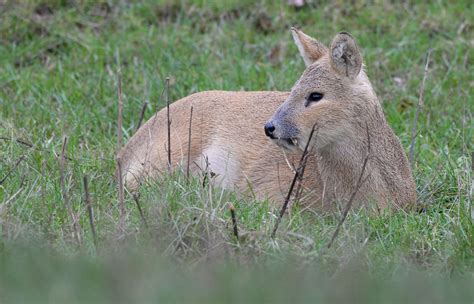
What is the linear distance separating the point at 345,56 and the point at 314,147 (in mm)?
537

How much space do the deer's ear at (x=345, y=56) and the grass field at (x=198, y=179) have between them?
32.7 inches

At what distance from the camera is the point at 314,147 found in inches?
229

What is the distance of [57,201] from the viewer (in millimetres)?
5395

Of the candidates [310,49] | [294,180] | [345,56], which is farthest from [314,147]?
[294,180]

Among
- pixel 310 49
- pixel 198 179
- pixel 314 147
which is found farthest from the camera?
pixel 310 49

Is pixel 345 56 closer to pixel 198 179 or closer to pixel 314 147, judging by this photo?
pixel 314 147

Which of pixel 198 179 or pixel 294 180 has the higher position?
pixel 294 180

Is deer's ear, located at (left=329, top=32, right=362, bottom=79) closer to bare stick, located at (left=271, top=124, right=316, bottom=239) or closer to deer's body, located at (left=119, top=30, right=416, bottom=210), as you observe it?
deer's body, located at (left=119, top=30, right=416, bottom=210)

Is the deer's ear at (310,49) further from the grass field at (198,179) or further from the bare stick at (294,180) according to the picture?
the grass field at (198,179)

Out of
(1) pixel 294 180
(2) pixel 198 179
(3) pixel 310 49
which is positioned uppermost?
(3) pixel 310 49

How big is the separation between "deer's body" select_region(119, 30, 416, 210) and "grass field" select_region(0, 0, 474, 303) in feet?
0.71

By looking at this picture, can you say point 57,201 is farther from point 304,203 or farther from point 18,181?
point 304,203

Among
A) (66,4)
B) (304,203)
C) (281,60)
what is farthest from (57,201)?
(66,4)

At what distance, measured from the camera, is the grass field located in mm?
3584
